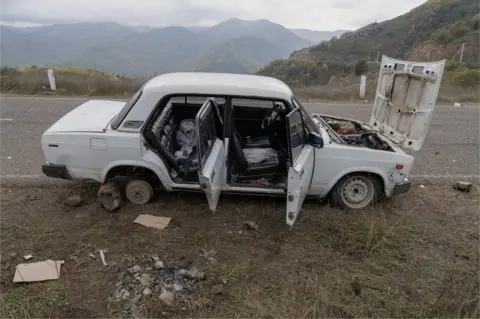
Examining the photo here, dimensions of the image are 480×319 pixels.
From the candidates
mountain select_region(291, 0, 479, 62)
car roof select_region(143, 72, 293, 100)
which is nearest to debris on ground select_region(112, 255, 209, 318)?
car roof select_region(143, 72, 293, 100)

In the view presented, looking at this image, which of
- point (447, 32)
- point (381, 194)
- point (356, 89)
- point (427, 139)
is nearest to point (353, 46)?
point (447, 32)

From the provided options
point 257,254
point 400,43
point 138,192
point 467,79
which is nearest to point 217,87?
point 138,192

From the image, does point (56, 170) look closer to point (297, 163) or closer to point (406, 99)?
point (297, 163)

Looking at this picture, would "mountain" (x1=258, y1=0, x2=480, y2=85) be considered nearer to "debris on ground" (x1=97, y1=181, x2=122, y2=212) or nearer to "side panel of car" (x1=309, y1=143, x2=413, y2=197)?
"side panel of car" (x1=309, y1=143, x2=413, y2=197)

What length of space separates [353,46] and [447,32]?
19632mm

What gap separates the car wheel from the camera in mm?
4555

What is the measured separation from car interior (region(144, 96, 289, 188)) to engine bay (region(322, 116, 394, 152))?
94 cm

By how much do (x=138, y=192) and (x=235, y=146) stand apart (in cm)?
138

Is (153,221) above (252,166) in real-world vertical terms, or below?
below

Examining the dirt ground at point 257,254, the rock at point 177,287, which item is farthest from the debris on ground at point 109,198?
the rock at point 177,287

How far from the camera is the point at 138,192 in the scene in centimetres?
461

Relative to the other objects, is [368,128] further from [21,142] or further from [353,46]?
[353,46]

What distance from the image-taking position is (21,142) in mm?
6934

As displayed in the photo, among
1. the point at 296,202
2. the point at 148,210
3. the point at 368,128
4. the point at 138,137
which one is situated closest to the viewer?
the point at 296,202
